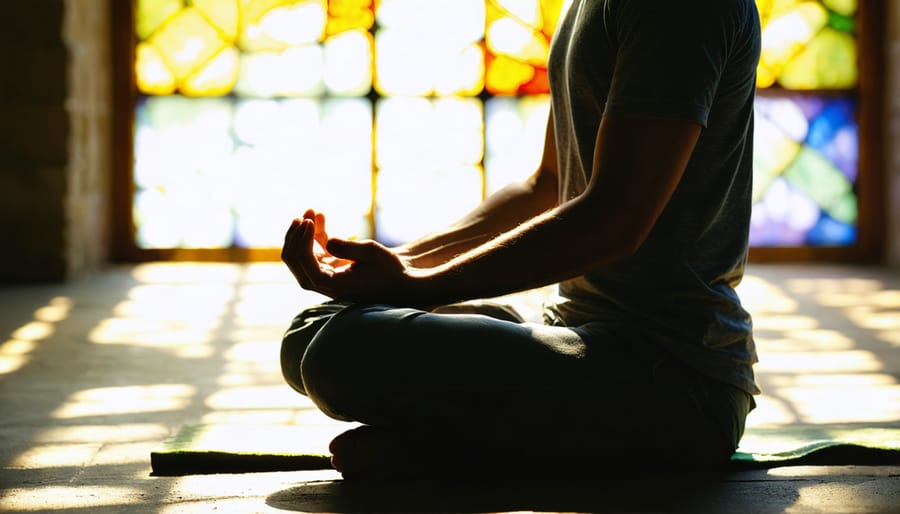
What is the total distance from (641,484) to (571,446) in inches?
4.6

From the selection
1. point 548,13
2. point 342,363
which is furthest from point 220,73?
point 342,363

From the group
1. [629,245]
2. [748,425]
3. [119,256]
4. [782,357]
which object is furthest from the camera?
[119,256]

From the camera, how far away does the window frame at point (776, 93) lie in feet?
17.4

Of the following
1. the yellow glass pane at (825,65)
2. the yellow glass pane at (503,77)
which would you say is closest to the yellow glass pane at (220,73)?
the yellow glass pane at (503,77)

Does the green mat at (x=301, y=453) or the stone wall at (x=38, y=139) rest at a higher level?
the stone wall at (x=38, y=139)

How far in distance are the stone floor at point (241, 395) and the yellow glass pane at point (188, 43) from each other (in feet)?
3.35

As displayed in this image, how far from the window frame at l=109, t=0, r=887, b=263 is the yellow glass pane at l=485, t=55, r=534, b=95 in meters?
1.17

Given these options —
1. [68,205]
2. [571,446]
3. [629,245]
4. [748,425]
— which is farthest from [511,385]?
[68,205]

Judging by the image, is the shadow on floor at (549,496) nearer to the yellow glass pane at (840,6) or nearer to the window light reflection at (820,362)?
the window light reflection at (820,362)

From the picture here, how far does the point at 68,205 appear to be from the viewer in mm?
4578

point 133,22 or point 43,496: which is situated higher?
point 133,22

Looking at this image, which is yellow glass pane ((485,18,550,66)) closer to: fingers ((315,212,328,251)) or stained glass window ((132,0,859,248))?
stained glass window ((132,0,859,248))

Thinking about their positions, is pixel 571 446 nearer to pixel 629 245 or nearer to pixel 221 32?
pixel 629 245

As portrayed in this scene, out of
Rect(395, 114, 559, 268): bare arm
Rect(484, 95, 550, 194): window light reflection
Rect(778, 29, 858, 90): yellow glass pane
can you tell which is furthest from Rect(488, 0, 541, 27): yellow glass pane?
Rect(395, 114, 559, 268): bare arm
